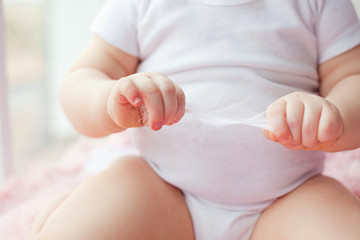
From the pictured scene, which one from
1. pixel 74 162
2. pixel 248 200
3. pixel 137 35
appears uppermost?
pixel 137 35

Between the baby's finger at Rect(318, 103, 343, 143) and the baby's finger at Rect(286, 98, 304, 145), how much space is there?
0.8 inches

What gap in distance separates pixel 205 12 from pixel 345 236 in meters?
0.37

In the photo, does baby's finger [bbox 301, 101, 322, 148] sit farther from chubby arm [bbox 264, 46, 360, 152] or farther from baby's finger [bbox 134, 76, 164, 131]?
baby's finger [bbox 134, 76, 164, 131]

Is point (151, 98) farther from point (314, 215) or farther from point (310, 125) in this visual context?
point (314, 215)

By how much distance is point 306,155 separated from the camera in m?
0.66

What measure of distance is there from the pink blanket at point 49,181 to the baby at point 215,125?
12 cm

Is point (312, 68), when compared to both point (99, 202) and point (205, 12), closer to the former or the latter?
point (205, 12)

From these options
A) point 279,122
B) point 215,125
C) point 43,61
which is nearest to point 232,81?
point 215,125

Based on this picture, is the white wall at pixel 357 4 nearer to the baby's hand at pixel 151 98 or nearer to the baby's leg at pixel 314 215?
the baby's leg at pixel 314 215

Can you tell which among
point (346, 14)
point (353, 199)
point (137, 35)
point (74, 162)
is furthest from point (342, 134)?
point (74, 162)

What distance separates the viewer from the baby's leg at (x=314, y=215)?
0.55m

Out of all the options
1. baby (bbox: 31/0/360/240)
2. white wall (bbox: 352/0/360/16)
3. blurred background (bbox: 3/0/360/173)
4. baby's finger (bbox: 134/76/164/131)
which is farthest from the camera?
blurred background (bbox: 3/0/360/173)

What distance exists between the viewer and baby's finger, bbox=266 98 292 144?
1.55 feet

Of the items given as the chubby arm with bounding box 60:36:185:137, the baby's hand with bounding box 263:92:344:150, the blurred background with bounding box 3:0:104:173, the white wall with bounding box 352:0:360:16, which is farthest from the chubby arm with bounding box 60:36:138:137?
the blurred background with bounding box 3:0:104:173
